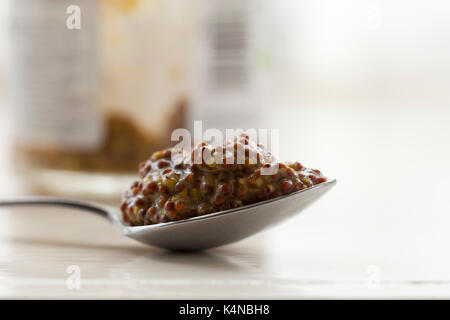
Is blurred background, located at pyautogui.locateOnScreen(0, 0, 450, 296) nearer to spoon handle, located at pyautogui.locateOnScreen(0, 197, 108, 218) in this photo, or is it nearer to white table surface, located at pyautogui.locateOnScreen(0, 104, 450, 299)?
white table surface, located at pyautogui.locateOnScreen(0, 104, 450, 299)

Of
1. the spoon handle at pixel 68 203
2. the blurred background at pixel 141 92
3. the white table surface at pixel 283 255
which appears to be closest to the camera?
the white table surface at pixel 283 255

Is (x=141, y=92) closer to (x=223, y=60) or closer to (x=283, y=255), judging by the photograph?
(x=223, y=60)

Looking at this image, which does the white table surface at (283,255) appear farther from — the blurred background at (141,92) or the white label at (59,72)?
the white label at (59,72)

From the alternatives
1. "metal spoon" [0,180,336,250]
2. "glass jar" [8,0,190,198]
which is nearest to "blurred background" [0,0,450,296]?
"glass jar" [8,0,190,198]

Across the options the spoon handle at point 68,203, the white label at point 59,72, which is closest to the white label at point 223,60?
the white label at point 59,72

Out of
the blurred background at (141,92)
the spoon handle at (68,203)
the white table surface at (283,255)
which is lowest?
the white table surface at (283,255)
